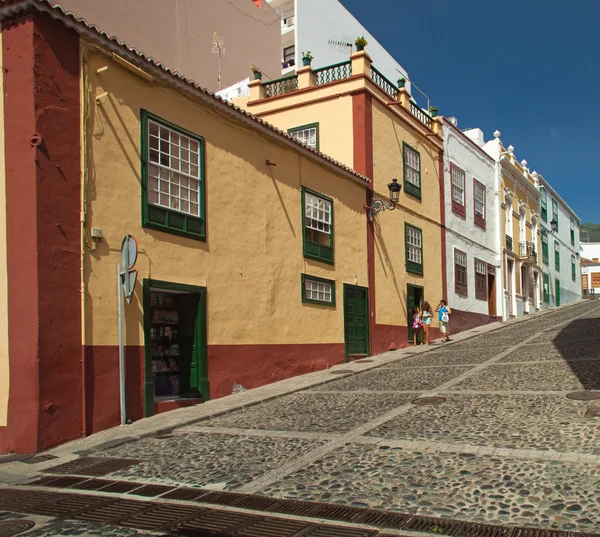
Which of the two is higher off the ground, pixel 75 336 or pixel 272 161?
pixel 272 161

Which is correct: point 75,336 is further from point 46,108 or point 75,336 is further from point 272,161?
point 272,161

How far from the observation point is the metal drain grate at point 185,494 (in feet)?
18.7

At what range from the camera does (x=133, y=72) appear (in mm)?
10031

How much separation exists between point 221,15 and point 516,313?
18.0m

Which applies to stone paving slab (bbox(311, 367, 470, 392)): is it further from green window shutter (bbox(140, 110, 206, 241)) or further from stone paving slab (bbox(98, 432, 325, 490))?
stone paving slab (bbox(98, 432, 325, 490))

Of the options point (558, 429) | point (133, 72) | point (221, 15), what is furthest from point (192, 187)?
point (221, 15)

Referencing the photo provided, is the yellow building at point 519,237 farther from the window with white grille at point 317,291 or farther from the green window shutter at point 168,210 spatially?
the green window shutter at point 168,210

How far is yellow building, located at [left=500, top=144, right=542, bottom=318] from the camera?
29.2 metres

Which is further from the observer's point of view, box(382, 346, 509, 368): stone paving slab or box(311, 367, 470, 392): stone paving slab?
box(382, 346, 509, 368): stone paving slab

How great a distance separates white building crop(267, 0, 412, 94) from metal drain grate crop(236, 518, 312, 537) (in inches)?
1181

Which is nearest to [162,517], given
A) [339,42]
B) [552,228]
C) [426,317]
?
[426,317]

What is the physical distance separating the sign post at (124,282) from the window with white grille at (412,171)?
12035 millimetres

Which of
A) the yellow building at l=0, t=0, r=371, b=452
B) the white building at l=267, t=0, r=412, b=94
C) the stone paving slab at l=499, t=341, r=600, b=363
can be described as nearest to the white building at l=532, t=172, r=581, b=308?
the white building at l=267, t=0, r=412, b=94

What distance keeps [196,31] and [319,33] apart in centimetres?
1392
